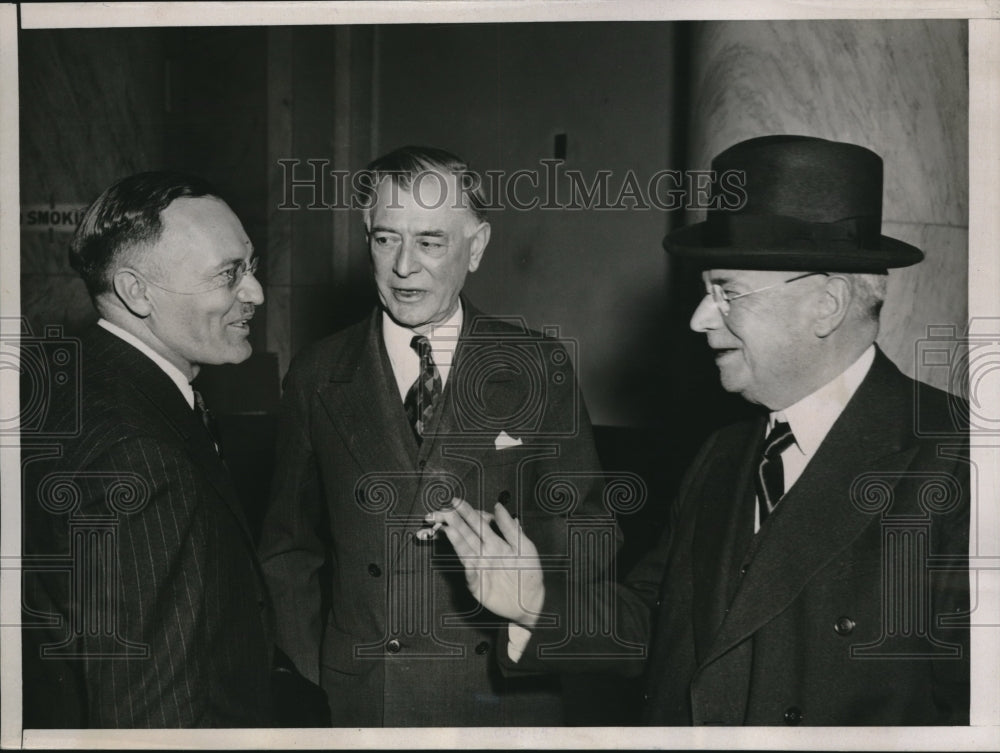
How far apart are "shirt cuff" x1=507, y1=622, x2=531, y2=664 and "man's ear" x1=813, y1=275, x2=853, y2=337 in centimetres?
87

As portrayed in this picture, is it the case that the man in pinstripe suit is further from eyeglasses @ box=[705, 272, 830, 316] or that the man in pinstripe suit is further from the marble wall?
the marble wall

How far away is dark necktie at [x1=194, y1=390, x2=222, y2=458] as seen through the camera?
2051 mm

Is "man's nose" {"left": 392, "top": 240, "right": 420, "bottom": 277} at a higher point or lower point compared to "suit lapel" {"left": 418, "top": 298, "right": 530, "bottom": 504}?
higher

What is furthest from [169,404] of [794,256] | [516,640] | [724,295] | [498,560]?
[794,256]

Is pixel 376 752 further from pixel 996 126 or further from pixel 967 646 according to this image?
pixel 996 126

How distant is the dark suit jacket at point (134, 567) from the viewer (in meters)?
1.98

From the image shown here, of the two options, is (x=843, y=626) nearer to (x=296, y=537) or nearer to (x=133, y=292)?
(x=296, y=537)

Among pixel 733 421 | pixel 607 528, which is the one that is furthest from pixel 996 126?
pixel 607 528

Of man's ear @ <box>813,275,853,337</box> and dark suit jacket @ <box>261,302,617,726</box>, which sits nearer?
man's ear @ <box>813,275,853,337</box>

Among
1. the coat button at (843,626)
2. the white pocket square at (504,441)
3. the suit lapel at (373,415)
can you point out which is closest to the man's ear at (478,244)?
the suit lapel at (373,415)

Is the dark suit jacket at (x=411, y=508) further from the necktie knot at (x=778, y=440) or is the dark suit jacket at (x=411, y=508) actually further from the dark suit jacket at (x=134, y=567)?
the necktie knot at (x=778, y=440)

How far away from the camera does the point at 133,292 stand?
6.73 ft

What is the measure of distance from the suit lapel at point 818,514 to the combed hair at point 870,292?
10cm

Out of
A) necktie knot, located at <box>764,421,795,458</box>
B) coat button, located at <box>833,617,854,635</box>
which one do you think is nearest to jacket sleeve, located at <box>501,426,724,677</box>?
necktie knot, located at <box>764,421,795,458</box>
